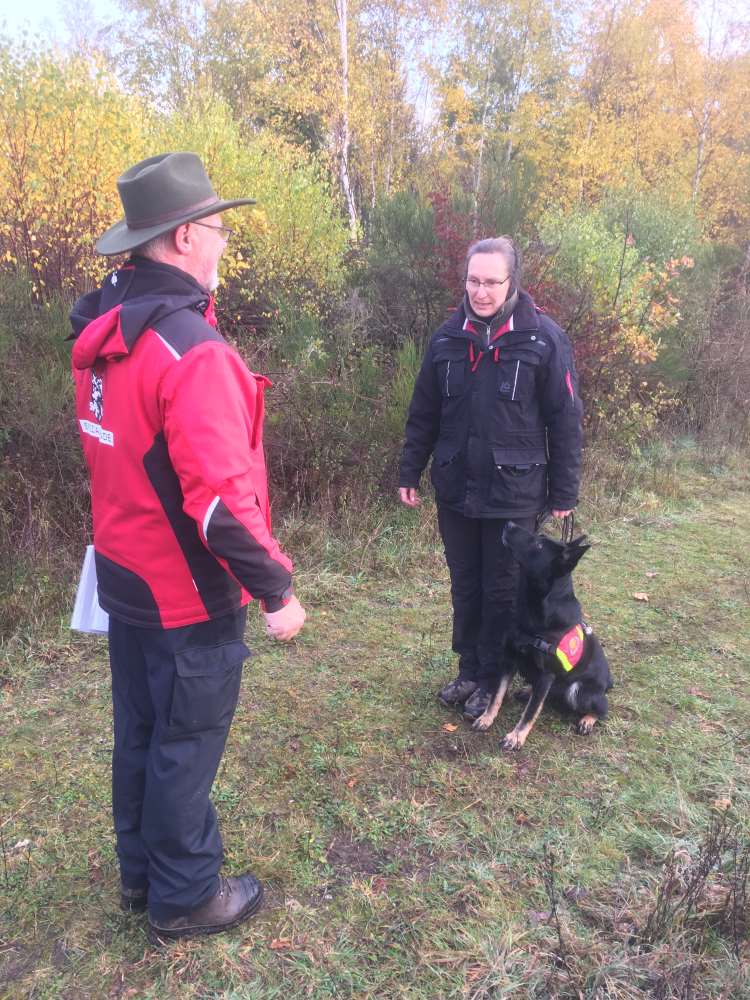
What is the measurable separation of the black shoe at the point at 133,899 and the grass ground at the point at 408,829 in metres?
0.03

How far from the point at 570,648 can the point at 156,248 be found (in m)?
2.37

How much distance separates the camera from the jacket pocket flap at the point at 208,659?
1.79m

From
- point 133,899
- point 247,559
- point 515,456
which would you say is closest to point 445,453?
point 515,456

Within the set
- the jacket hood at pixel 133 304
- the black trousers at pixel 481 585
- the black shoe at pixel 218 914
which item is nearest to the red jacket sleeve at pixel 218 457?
the jacket hood at pixel 133 304

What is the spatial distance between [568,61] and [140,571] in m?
26.7

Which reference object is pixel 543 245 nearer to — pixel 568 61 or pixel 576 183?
pixel 576 183

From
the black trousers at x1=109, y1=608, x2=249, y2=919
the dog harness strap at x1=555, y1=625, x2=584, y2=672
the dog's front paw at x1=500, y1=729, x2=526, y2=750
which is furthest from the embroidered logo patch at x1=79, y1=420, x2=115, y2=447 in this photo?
the dog's front paw at x1=500, y1=729, x2=526, y2=750

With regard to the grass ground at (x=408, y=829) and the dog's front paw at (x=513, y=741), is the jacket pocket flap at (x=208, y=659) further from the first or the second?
the dog's front paw at (x=513, y=741)

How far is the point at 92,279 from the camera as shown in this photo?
5.91 m

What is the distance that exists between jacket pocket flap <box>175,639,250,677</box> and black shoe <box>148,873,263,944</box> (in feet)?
2.86

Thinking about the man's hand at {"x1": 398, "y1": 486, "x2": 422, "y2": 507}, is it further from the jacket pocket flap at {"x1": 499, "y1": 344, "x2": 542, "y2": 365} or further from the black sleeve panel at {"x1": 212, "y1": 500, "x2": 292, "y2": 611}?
the black sleeve panel at {"x1": 212, "y1": 500, "x2": 292, "y2": 611}

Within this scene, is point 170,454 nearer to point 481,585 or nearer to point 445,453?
point 445,453

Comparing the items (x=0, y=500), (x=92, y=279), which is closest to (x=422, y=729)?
(x=0, y=500)

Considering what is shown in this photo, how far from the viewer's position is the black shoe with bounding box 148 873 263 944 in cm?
208
